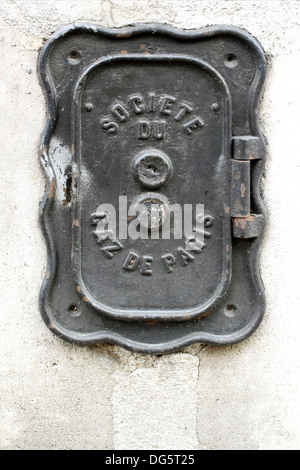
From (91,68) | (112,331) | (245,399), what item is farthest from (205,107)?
(245,399)

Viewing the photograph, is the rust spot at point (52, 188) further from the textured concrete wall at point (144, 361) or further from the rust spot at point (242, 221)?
the rust spot at point (242, 221)

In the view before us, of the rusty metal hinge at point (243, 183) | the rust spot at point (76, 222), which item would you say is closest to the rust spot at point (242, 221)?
the rusty metal hinge at point (243, 183)

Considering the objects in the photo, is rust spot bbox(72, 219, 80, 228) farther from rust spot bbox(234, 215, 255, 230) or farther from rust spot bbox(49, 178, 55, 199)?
rust spot bbox(234, 215, 255, 230)

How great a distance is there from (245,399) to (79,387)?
31 centimetres

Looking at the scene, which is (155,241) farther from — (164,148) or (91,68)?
(91,68)

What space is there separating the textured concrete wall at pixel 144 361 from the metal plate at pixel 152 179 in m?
0.04

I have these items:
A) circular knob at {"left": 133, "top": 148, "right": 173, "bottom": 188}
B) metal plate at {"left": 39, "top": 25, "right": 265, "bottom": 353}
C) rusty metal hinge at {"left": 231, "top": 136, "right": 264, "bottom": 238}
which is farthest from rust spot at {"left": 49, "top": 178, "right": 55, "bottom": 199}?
rusty metal hinge at {"left": 231, "top": 136, "right": 264, "bottom": 238}

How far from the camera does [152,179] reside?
2.54ft

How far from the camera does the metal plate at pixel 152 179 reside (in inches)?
30.0

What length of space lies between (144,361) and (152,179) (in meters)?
0.33

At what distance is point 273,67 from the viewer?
784mm

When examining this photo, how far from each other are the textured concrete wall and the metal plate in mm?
37
